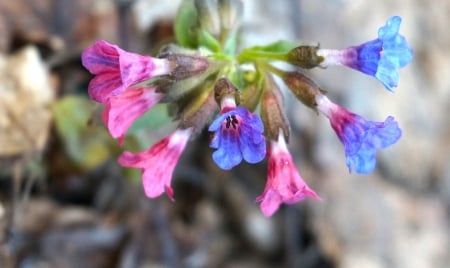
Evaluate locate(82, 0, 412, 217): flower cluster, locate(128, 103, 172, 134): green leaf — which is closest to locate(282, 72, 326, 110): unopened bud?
locate(82, 0, 412, 217): flower cluster

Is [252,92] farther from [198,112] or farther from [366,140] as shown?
[366,140]

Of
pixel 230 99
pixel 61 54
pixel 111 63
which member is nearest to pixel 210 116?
pixel 230 99

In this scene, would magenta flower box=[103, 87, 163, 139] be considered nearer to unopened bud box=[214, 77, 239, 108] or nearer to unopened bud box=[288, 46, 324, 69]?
unopened bud box=[214, 77, 239, 108]

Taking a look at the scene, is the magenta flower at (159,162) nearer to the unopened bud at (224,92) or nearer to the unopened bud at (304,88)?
the unopened bud at (224,92)

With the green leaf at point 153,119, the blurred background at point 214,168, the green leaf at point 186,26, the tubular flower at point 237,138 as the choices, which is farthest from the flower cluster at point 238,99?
the blurred background at point 214,168

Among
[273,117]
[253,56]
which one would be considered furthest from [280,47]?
[273,117]
